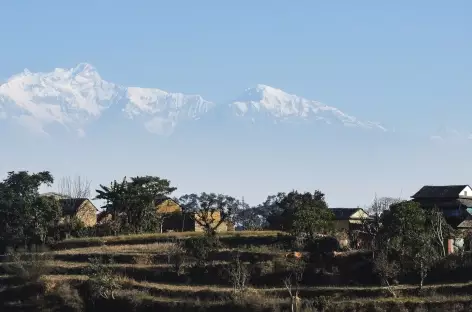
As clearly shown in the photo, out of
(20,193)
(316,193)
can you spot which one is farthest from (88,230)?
(316,193)

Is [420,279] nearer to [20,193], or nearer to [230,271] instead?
[230,271]

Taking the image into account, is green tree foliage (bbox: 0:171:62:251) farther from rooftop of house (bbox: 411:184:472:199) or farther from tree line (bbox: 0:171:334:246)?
rooftop of house (bbox: 411:184:472:199)

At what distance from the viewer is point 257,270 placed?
155 feet

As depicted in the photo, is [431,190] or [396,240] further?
[431,190]

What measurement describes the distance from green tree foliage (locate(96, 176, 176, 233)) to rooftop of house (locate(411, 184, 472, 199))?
2113cm

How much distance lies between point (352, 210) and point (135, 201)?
20.6 meters

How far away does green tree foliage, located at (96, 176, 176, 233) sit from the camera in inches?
2547

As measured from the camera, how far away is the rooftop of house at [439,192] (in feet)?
201

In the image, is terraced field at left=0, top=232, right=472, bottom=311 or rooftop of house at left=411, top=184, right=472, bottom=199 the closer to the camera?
terraced field at left=0, top=232, right=472, bottom=311

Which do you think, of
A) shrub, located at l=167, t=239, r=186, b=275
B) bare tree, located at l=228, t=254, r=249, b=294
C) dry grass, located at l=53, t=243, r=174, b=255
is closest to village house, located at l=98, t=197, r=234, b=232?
dry grass, located at l=53, t=243, r=174, b=255

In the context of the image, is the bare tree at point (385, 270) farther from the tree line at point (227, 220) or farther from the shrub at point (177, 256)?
the shrub at point (177, 256)

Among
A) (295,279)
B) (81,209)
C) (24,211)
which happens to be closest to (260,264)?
(295,279)

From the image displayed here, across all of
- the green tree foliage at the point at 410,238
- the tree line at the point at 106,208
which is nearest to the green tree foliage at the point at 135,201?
the tree line at the point at 106,208

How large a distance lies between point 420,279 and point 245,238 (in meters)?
14.8
